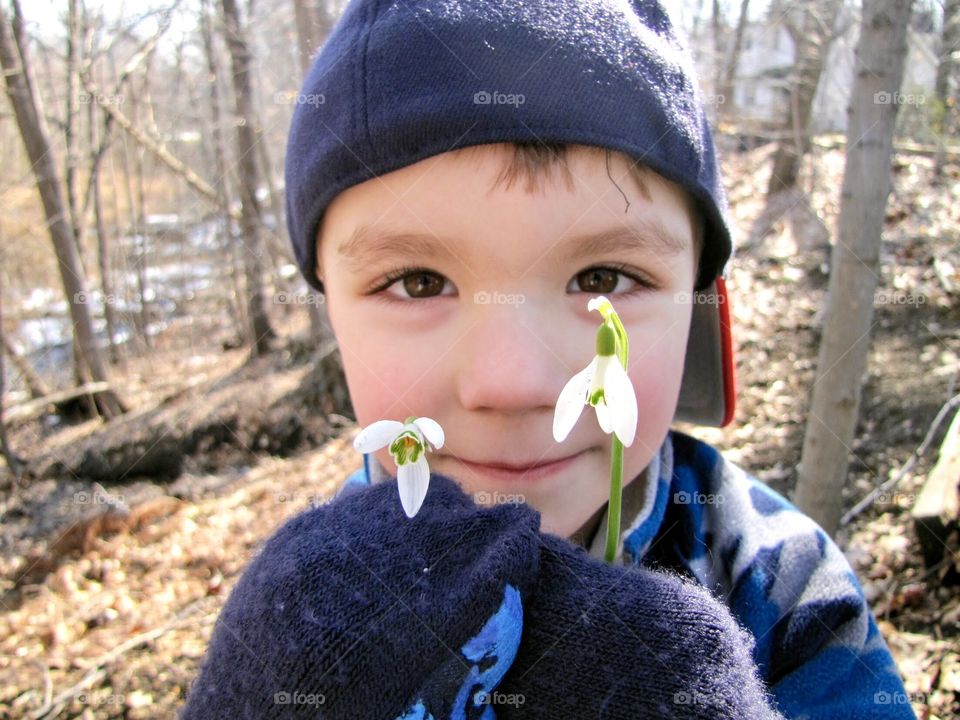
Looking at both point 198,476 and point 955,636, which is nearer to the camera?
point 955,636

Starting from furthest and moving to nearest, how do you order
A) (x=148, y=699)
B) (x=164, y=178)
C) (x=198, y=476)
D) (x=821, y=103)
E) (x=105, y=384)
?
(x=164, y=178), (x=821, y=103), (x=105, y=384), (x=198, y=476), (x=148, y=699)

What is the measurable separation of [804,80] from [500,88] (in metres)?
8.63

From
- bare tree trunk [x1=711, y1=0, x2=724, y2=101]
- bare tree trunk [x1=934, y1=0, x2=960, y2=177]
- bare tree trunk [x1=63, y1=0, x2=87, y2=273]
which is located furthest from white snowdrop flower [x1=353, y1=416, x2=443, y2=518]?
bare tree trunk [x1=711, y1=0, x2=724, y2=101]

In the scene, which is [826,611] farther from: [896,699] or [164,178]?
[164,178]

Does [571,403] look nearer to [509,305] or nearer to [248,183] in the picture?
[509,305]

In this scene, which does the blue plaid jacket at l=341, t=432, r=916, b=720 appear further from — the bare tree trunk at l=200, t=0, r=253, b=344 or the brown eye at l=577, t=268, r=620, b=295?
the bare tree trunk at l=200, t=0, r=253, b=344

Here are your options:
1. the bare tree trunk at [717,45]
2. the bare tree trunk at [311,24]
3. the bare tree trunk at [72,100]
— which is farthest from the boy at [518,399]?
the bare tree trunk at [717,45]

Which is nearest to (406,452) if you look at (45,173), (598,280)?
(598,280)

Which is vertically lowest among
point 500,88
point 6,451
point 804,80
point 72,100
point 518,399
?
point 6,451

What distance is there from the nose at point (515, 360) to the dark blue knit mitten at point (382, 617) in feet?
0.67

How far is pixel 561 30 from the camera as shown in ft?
3.89

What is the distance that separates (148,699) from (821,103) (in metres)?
10.7

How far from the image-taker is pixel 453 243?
1.08m

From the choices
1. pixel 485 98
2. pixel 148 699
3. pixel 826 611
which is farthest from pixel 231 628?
pixel 148 699
